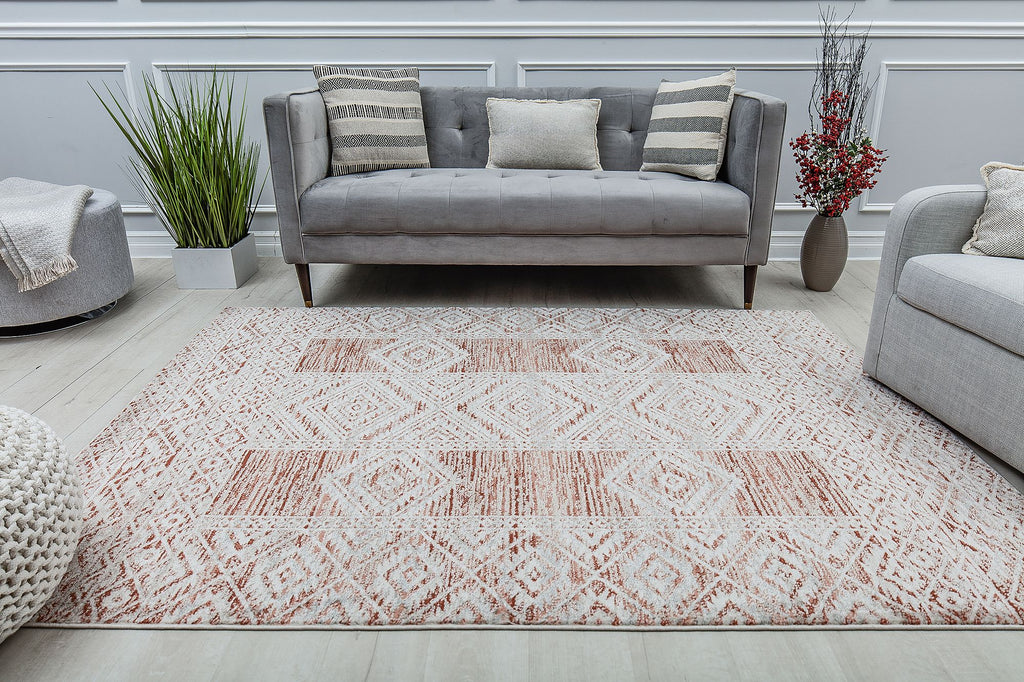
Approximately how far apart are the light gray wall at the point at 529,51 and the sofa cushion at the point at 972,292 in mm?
1586

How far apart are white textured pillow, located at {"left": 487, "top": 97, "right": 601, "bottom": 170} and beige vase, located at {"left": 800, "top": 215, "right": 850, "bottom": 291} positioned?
918mm

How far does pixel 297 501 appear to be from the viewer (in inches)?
55.9

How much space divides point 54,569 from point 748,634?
1129mm

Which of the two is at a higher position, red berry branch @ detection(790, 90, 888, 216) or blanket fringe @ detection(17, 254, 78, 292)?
red berry branch @ detection(790, 90, 888, 216)

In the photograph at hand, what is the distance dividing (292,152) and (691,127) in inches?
58.5

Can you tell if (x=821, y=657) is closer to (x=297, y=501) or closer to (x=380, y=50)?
(x=297, y=501)

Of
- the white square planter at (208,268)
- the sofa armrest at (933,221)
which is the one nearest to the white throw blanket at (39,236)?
the white square planter at (208,268)

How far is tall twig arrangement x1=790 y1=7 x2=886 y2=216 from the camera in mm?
2643

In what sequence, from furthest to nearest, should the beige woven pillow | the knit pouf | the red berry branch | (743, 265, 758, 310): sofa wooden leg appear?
the red berry branch
(743, 265, 758, 310): sofa wooden leg
the beige woven pillow
the knit pouf

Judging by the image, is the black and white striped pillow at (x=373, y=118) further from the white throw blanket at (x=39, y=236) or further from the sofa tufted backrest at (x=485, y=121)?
the white throw blanket at (x=39, y=236)

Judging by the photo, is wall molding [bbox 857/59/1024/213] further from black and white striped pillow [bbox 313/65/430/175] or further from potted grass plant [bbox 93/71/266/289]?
potted grass plant [bbox 93/71/266/289]

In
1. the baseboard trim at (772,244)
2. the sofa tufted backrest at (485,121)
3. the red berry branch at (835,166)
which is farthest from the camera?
the baseboard trim at (772,244)

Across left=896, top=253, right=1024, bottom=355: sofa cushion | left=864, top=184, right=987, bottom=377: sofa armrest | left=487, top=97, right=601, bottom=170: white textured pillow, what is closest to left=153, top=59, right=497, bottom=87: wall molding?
left=487, top=97, right=601, bottom=170: white textured pillow

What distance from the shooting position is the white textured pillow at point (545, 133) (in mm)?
2750
